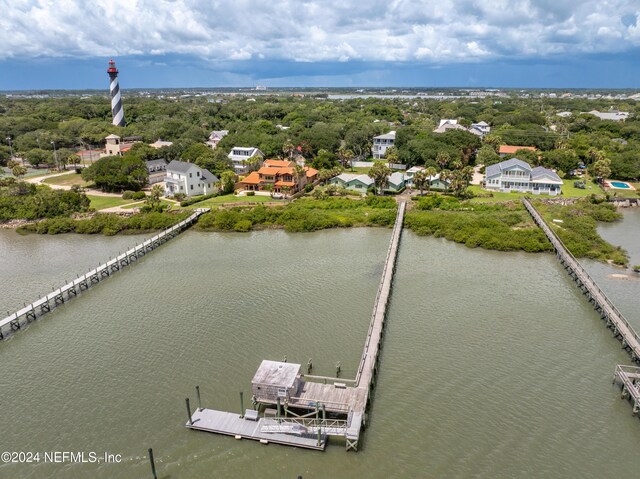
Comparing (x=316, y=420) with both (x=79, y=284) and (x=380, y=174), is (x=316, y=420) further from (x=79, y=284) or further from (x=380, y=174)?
(x=380, y=174)

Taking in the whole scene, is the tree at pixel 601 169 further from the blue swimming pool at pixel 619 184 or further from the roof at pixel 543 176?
the roof at pixel 543 176

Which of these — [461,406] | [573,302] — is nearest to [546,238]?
[573,302]

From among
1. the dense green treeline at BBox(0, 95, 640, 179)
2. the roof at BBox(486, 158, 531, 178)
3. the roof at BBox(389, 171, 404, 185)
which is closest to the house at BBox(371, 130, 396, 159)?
the dense green treeline at BBox(0, 95, 640, 179)

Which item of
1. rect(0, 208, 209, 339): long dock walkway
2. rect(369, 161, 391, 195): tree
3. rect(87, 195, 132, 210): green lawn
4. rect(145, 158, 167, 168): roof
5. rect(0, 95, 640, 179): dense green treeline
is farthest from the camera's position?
rect(0, 95, 640, 179): dense green treeline

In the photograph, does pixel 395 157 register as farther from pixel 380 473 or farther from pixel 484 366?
pixel 380 473

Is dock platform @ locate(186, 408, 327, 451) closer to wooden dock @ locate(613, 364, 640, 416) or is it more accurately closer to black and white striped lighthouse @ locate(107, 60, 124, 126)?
wooden dock @ locate(613, 364, 640, 416)
